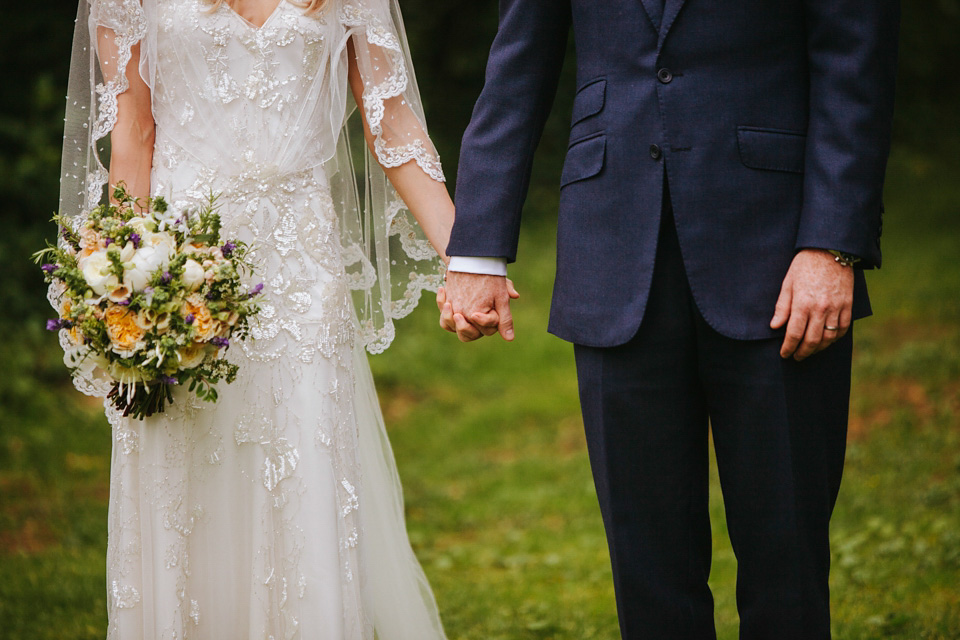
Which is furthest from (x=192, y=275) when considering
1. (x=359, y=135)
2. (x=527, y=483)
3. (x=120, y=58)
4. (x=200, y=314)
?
(x=527, y=483)

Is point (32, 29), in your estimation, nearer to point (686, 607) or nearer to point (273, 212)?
point (273, 212)

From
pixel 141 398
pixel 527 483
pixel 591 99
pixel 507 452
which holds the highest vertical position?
pixel 591 99

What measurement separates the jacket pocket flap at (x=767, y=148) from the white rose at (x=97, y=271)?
56.7 inches

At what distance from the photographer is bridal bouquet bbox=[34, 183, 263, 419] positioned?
2230mm

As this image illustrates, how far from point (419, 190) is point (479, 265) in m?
0.53

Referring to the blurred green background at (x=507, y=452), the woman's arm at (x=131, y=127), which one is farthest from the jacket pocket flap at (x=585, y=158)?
the blurred green background at (x=507, y=452)

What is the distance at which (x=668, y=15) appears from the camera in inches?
88.1

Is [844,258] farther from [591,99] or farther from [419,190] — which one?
[419,190]

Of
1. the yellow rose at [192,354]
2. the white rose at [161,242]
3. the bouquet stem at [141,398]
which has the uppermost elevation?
the white rose at [161,242]

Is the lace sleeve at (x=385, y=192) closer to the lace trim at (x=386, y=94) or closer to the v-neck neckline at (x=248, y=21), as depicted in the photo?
the lace trim at (x=386, y=94)

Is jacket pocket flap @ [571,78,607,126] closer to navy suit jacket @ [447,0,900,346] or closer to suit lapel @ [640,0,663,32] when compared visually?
navy suit jacket @ [447,0,900,346]

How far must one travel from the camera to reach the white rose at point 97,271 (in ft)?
7.30

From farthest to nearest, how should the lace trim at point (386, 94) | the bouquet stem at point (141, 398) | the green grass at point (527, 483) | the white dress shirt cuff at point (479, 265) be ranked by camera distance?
the green grass at point (527, 483), the lace trim at point (386, 94), the white dress shirt cuff at point (479, 265), the bouquet stem at point (141, 398)

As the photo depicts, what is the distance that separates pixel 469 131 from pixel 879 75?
38.5 inches
